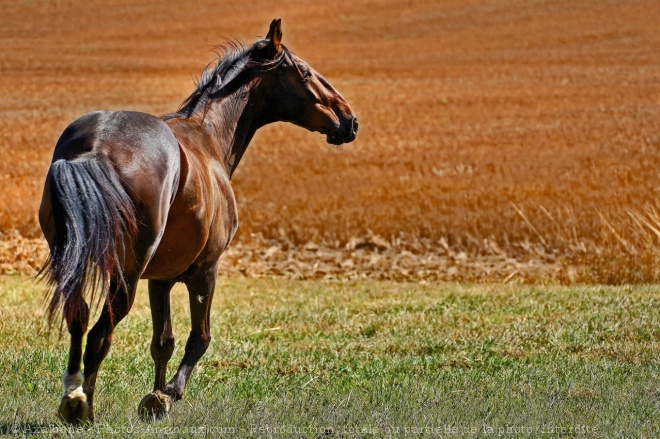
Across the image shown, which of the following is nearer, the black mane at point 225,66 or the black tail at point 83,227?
the black tail at point 83,227

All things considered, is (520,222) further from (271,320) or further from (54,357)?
(54,357)

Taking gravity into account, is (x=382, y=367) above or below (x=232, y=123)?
below

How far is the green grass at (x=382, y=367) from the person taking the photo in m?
5.39

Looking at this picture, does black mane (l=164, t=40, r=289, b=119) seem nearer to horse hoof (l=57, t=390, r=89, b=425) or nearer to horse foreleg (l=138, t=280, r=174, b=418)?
horse foreleg (l=138, t=280, r=174, b=418)

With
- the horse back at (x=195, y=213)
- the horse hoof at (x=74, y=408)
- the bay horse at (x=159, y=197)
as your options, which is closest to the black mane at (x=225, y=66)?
the bay horse at (x=159, y=197)

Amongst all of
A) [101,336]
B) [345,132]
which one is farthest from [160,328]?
[345,132]

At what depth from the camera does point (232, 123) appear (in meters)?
6.69

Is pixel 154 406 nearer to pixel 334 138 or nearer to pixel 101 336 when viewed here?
pixel 101 336

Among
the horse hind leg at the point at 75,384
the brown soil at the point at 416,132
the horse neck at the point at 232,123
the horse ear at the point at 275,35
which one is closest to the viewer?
the horse hind leg at the point at 75,384

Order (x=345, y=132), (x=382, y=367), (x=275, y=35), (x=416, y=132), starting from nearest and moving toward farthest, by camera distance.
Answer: (x=275, y=35) → (x=345, y=132) → (x=382, y=367) → (x=416, y=132)

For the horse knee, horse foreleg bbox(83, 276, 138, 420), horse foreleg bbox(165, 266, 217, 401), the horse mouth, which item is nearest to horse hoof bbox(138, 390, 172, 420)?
horse foreleg bbox(165, 266, 217, 401)

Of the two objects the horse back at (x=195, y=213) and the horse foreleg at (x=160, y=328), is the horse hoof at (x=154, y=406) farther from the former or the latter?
the horse back at (x=195, y=213)

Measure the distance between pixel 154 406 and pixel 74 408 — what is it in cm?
83

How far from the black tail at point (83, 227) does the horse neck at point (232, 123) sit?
1.68 meters
